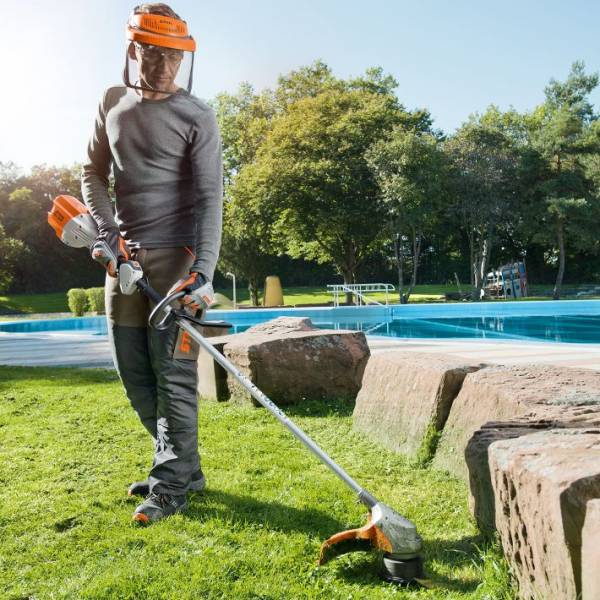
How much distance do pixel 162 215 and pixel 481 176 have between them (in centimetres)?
2139

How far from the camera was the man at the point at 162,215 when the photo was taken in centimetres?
261

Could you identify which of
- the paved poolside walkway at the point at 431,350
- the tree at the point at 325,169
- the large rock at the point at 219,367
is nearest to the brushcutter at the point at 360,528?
the large rock at the point at 219,367

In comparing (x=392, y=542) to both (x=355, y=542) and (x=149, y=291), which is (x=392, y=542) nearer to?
(x=355, y=542)

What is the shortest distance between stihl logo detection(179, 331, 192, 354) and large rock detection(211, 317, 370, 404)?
1813mm

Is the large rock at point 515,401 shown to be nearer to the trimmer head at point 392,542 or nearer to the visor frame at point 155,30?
the trimmer head at point 392,542

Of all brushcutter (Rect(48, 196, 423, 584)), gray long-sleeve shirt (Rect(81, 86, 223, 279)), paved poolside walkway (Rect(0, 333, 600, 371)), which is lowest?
paved poolside walkway (Rect(0, 333, 600, 371))

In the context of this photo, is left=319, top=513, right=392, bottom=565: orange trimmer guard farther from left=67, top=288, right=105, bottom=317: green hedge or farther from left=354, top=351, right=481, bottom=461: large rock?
left=67, top=288, right=105, bottom=317: green hedge

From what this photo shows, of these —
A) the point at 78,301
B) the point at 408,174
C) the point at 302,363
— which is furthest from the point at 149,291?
the point at 408,174

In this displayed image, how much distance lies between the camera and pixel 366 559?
2.17 metres

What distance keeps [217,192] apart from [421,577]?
5.17 feet

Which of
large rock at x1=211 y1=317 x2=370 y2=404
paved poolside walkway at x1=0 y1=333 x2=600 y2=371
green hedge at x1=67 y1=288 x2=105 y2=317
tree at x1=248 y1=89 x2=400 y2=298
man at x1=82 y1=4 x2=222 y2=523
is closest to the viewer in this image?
man at x1=82 y1=4 x2=222 y2=523

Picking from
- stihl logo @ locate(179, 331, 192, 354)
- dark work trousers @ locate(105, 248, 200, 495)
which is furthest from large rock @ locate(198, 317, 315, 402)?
stihl logo @ locate(179, 331, 192, 354)

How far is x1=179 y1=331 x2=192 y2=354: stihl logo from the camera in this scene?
264cm

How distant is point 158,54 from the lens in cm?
260
